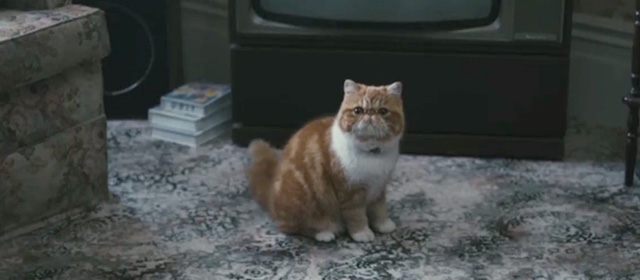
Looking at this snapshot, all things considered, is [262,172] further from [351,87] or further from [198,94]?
[198,94]

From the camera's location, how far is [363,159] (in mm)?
2102

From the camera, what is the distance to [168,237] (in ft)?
7.20

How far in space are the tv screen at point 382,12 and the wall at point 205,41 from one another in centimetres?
58

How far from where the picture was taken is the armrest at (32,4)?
221 cm

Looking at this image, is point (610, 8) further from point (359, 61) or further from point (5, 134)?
point (5, 134)

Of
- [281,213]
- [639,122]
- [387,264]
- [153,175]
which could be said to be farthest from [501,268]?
[153,175]

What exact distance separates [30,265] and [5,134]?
0.83 feet

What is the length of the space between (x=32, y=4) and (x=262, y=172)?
0.58m

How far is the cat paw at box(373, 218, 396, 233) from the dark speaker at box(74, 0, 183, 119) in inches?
35.6

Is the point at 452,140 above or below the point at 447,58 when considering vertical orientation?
below

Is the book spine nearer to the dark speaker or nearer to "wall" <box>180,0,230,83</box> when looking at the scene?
the dark speaker

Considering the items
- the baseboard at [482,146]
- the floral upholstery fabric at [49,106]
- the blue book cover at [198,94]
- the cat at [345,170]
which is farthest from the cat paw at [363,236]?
the blue book cover at [198,94]

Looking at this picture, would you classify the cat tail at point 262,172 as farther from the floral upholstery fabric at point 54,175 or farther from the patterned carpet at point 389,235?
the floral upholstery fabric at point 54,175

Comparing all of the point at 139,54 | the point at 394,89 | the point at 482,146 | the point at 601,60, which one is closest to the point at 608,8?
the point at 601,60
